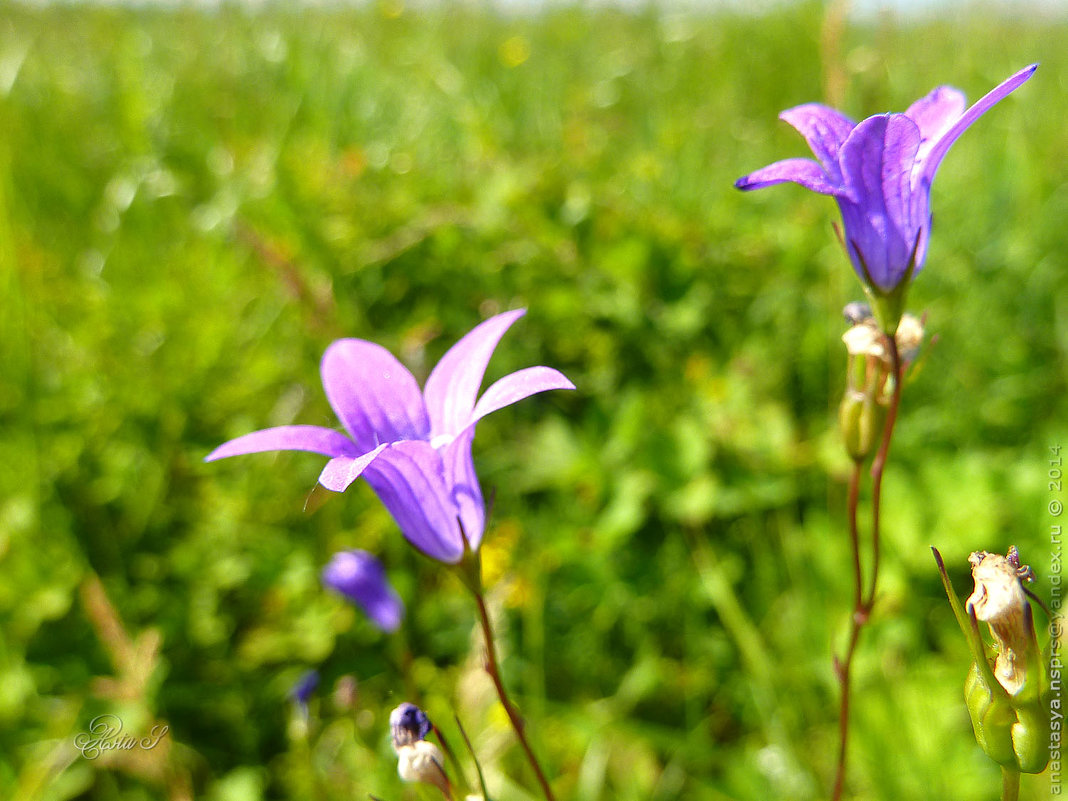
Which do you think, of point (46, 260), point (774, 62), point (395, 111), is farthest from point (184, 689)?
point (774, 62)

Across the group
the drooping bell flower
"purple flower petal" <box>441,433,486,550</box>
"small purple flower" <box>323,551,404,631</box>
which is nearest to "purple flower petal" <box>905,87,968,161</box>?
the drooping bell flower

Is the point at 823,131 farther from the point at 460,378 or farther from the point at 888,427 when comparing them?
the point at 460,378

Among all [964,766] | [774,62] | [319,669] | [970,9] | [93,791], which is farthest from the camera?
[774,62]

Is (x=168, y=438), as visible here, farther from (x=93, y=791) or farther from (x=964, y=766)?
(x=964, y=766)

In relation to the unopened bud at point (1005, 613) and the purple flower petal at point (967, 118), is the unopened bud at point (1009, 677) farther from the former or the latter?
the purple flower petal at point (967, 118)

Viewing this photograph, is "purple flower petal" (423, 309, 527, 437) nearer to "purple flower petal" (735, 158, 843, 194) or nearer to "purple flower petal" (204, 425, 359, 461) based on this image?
"purple flower petal" (204, 425, 359, 461)
